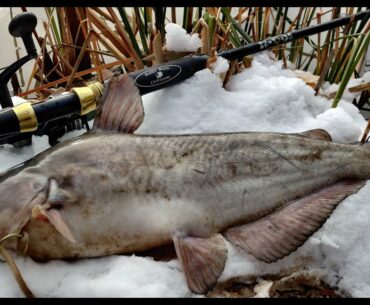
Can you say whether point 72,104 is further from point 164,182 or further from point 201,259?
point 201,259

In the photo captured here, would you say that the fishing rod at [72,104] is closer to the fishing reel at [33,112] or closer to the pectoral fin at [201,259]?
the fishing reel at [33,112]

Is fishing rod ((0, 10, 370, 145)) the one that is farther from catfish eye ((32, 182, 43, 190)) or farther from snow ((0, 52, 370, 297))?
catfish eye ((32, 182, 43, 190))

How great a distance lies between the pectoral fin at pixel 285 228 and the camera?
1.48 meters

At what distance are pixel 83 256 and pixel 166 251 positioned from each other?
27 cm

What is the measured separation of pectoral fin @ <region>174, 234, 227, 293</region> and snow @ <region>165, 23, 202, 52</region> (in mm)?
1124

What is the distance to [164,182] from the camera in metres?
1.53

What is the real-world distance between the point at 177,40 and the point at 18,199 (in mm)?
1199

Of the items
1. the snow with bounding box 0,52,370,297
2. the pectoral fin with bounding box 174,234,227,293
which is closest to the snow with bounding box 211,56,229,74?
the snow with bounding box 0,52,370,297

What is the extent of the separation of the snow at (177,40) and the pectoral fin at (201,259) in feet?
3.69

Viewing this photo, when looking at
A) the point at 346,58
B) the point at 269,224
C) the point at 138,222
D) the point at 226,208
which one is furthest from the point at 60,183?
the point at 346,58

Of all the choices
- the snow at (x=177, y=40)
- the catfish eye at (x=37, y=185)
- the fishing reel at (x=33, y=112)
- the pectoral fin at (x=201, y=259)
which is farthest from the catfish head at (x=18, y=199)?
the snow at (x=177, y=40)

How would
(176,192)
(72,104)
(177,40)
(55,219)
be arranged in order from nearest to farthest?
(55,219)
(176,192)
(72,104)
(177,40)

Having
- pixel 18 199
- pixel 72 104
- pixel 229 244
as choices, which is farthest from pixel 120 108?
pixel 229 244

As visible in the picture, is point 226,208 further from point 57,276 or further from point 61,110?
point 61,110
